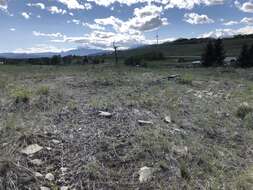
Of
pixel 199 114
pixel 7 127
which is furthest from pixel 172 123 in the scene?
pixel 7 127

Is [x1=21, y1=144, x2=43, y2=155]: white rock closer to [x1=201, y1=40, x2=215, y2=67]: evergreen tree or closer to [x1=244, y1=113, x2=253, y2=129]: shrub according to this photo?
[x1=244, y1=113, x2=253, y2=129]: shrub

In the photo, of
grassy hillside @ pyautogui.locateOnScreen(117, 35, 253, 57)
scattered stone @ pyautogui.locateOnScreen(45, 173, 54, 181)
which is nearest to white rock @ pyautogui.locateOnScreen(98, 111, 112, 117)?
scattered stone @ pyautogui.locateOnScreen(45, 173, 54, 181)

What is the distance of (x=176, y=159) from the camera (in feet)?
13.7

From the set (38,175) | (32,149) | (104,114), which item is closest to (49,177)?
(38,175)

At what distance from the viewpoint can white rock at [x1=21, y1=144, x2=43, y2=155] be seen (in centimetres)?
393

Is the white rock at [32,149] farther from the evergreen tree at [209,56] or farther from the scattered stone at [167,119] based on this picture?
the evergreen tree at [209,56]

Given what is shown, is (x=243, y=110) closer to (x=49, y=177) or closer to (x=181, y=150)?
(x=181, y=150)

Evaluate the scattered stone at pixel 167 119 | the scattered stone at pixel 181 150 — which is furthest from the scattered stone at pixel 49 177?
the scattered stone at pixel 167 119

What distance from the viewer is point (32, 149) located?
13.1 ft

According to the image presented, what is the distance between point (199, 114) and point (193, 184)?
303 centimetres

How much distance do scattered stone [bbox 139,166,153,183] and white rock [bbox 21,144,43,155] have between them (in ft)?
4.72

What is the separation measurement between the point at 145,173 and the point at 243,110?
4.24m

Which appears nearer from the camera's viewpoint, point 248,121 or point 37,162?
point 37,162

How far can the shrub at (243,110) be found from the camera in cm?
688
